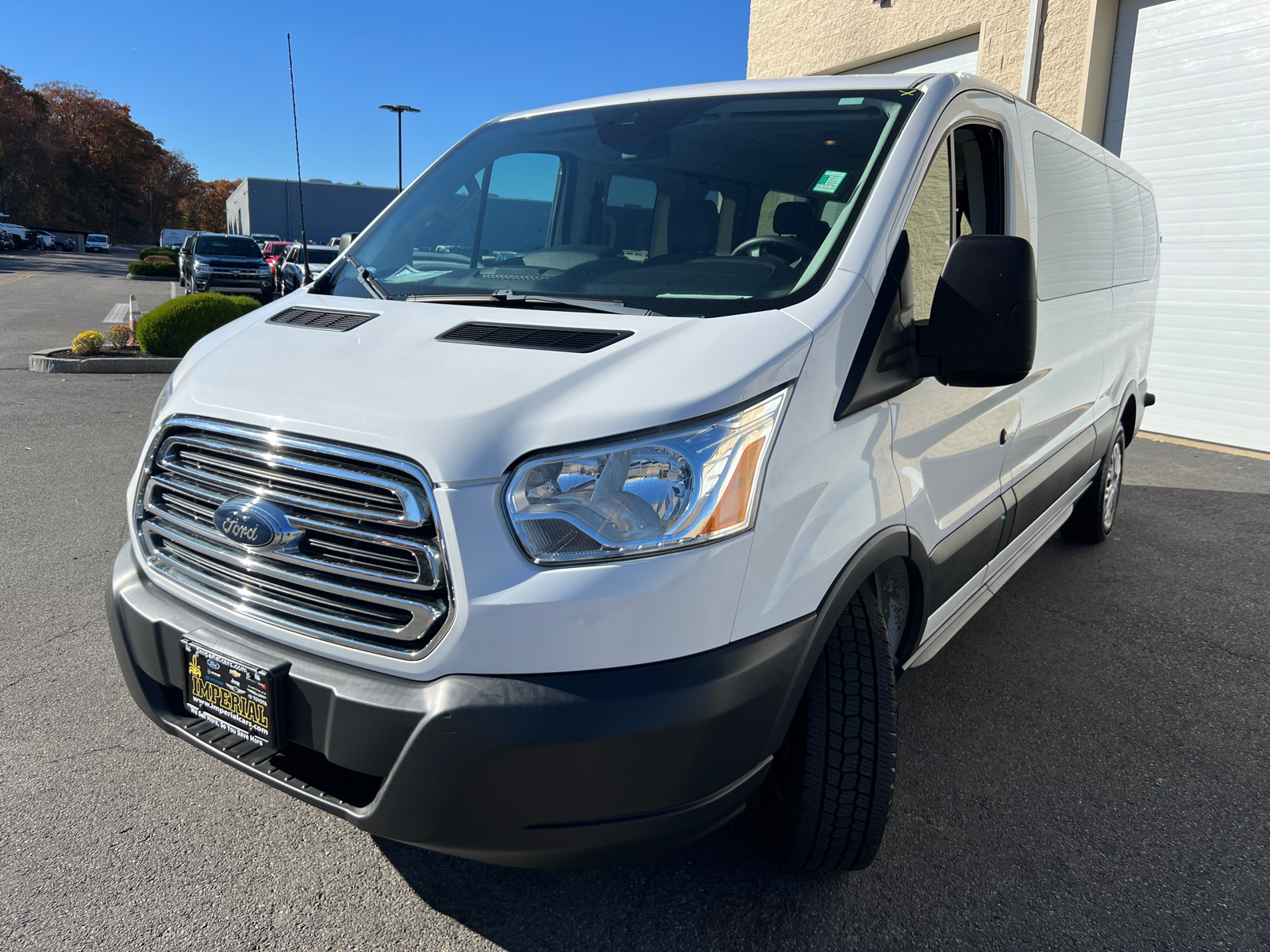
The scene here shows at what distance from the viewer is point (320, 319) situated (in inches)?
94.3

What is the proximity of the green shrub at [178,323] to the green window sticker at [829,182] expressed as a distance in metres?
10.2

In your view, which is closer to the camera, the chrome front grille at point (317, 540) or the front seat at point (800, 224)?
the chrome front grille at point (317, 540)

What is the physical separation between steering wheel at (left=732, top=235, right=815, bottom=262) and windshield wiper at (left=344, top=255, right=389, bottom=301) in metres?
1.02

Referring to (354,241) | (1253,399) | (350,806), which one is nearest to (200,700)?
(350,806)

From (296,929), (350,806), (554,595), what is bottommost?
(296,929)

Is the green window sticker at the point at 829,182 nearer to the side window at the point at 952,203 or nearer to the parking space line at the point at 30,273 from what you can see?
the side window at the point at 952,203

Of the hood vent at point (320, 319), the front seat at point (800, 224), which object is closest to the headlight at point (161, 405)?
the hood vent at point (320, 319)

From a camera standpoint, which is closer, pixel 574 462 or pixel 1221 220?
pixel 574 462

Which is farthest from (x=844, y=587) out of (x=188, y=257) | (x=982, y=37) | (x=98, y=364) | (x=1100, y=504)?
(x=188, y=257)

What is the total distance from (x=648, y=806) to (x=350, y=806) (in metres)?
0.61

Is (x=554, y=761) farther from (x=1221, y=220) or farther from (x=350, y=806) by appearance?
(x=1221, y=220)

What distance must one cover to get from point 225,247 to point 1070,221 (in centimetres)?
2397

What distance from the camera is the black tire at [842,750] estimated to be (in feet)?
6.92

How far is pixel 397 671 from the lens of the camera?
172 centimetres
